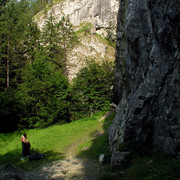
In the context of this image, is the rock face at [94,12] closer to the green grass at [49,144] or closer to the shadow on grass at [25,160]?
the green grass at [49,144]

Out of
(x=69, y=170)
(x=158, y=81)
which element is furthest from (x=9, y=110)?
(x=158, y=81)

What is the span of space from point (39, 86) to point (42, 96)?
4.88 feet

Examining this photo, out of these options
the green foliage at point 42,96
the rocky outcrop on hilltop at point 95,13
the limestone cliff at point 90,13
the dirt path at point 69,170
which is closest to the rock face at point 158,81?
the dirt path at point 69,170

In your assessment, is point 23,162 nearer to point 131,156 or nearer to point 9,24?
point 131,156

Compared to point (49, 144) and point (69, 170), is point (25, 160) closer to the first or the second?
point (49, 144)

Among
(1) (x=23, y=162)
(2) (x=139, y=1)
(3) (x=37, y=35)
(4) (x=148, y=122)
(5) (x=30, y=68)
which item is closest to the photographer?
(4) (x=148, y=122)

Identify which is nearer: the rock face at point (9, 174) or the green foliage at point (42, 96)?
the rock face at point (9, 174)

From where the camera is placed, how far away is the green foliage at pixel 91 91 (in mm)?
29484

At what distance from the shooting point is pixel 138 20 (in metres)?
11.3

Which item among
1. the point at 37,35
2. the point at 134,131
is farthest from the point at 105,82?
the point at 134,131

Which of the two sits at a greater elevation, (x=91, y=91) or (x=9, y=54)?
(x=9, y=54)

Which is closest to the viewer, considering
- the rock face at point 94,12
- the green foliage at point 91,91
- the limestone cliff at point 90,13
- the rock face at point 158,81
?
the rock face at point 158,81

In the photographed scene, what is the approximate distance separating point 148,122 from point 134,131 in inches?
36.5

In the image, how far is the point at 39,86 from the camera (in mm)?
25953
